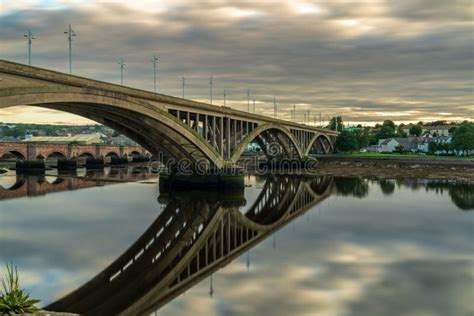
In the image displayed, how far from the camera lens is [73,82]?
2872 centimetres

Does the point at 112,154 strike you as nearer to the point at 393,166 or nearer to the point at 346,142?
the point at 393,166

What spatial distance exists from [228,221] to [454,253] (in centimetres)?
1495

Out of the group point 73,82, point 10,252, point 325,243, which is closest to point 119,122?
point 73,82

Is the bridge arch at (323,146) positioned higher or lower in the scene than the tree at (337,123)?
lower

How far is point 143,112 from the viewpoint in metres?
35.4

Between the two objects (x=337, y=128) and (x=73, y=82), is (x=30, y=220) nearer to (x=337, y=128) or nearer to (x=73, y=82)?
(x=73, y=82)

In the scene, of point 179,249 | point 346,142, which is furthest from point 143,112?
point 346,142

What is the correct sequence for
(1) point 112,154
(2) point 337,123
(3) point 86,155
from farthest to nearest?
(2) point 337,123 → (1) point 112,154 → (3) point 86,155

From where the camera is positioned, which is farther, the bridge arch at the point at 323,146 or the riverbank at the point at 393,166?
the bridge arch at the point at 323,146

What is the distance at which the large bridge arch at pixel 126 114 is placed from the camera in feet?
83.5

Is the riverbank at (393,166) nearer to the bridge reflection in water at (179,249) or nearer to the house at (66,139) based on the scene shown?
the bridge reflection in water at (179,249)

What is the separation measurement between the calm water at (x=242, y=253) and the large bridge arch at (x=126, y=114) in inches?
205

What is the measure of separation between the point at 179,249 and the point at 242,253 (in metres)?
3.54

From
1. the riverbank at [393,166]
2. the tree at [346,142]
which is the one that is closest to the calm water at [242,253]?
the riverbank at [393,166]
